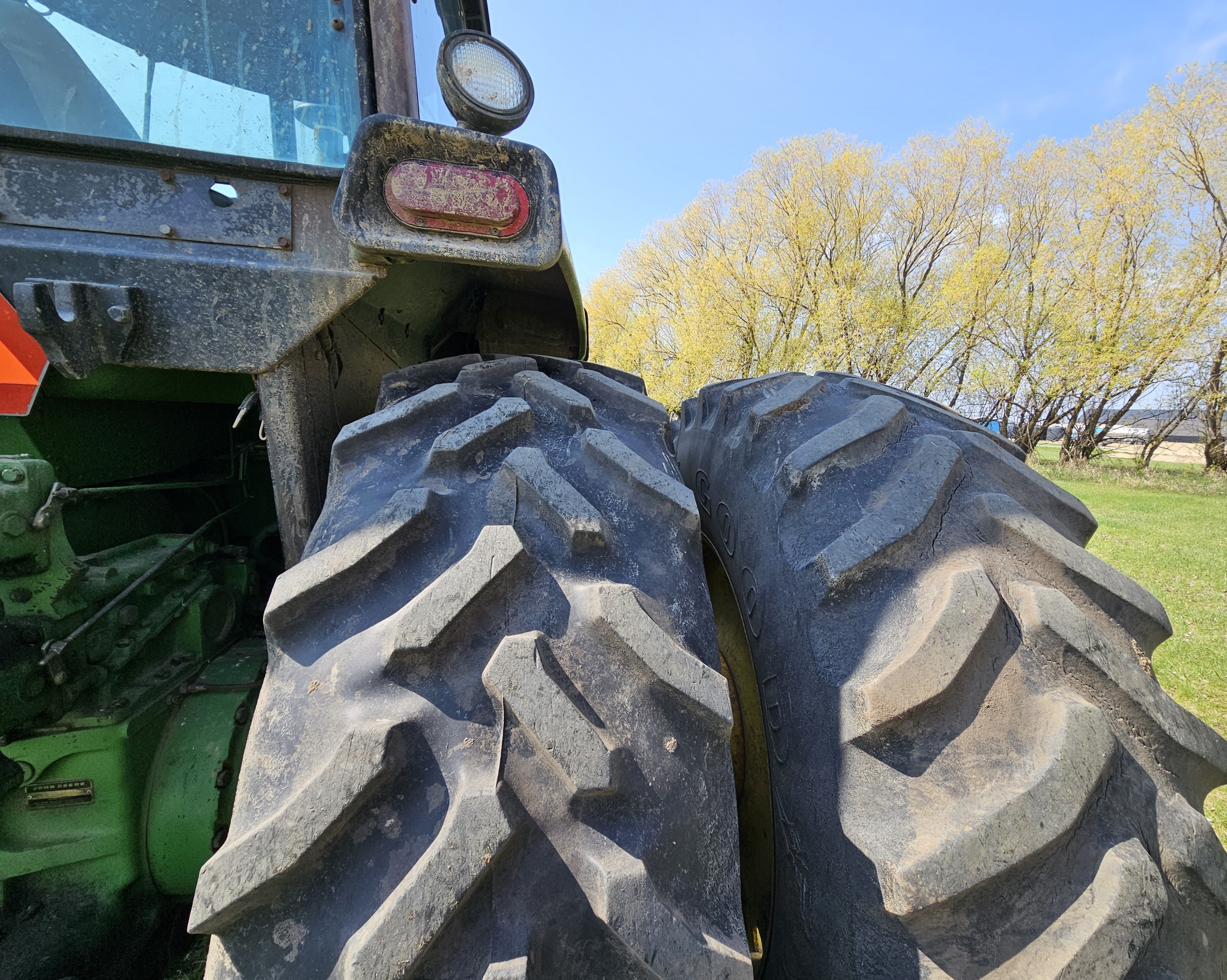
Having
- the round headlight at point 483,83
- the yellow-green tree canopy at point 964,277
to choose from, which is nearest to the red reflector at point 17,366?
the round headlight at point 483,83

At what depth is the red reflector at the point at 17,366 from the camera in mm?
876

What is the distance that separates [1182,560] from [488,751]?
22.9 ft

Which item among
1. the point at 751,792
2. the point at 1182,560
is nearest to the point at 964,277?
the point at 1182,560

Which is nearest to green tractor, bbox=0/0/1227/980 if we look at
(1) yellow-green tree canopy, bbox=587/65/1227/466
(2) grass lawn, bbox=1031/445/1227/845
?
(2) grass lawn, bbox=1031/445/1227/845

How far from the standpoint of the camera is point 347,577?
70 centimetres

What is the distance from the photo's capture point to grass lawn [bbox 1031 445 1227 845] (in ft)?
9.41

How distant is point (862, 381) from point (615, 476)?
62 cm

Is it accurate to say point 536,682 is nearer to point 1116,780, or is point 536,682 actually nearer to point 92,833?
point 1116,780

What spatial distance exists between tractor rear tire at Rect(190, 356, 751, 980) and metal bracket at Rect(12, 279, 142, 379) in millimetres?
378

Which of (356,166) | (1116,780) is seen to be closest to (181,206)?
(356,166)

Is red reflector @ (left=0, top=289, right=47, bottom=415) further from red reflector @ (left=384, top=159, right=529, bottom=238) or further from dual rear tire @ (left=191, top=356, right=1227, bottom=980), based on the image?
red reflector @ (left=384, top=159, right=529, bottom=238)

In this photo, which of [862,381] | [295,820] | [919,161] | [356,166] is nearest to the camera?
[295,820]

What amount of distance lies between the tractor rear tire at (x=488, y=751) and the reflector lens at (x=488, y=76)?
516 mm

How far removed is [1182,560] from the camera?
535 cm
